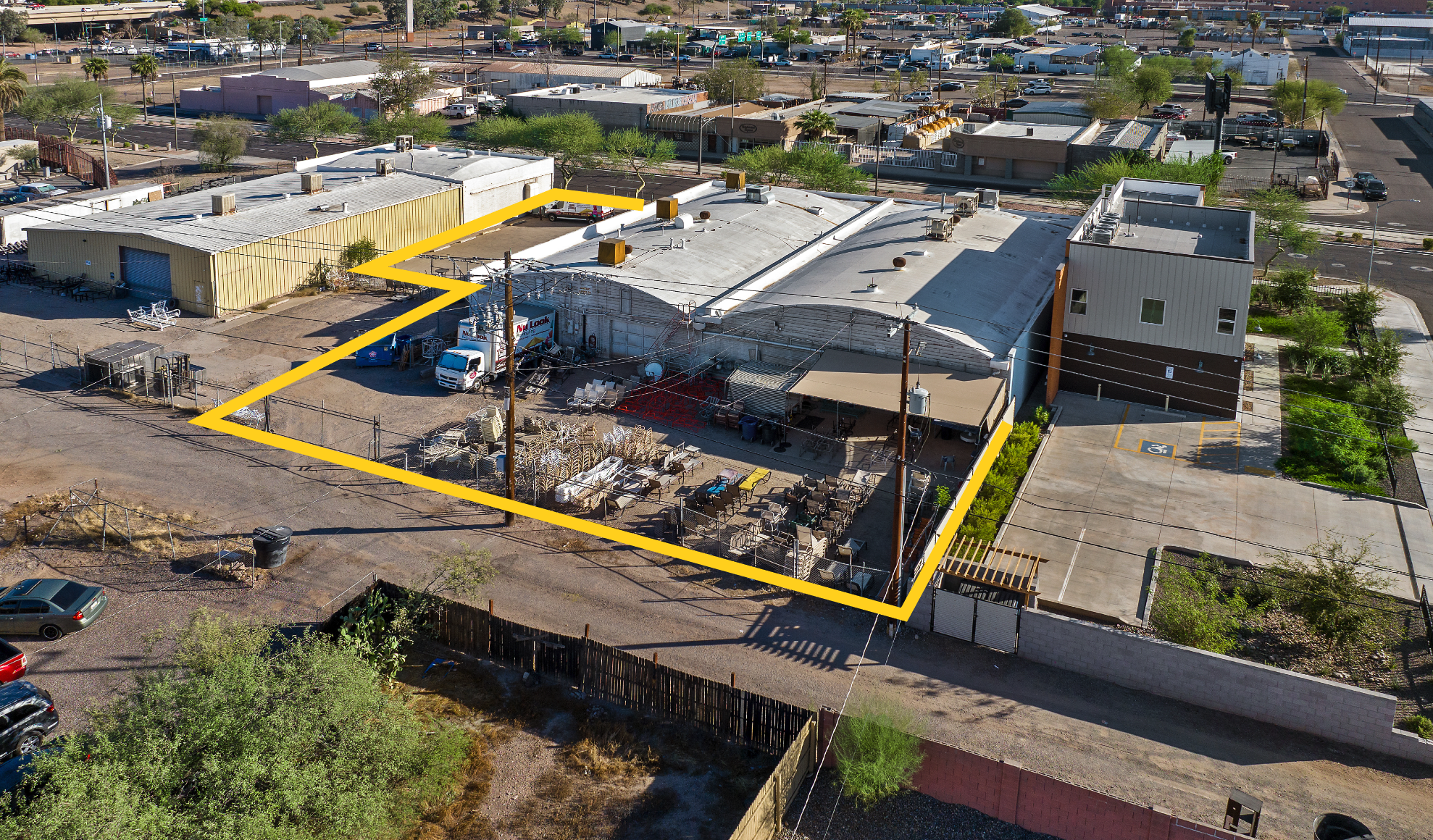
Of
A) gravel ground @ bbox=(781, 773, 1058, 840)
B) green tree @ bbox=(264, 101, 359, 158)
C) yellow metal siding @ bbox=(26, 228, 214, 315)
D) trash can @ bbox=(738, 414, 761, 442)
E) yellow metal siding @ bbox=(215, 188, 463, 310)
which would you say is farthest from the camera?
green tree @ bbox=(264, 101, 359, 158)

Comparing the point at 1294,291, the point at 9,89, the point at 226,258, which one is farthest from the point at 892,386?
the point at 9,89

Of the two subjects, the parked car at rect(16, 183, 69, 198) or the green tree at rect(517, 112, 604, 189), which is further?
the green tree at rect(517, 112, 604, 189)

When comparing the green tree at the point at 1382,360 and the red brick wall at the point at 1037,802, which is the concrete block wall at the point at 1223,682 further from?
the green tree at the point at 1382,360

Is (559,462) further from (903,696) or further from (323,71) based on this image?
(323,71)

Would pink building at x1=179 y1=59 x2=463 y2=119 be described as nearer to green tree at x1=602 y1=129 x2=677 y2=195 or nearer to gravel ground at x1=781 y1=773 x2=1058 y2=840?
green tree at x1=602 y1=129 x2=677 y2=195

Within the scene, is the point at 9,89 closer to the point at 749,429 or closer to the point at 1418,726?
the point at 749,429

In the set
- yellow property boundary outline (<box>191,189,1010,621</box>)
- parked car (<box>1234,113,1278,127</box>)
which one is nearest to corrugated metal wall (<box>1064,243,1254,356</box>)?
yellow property boundary outline (<box>191,189,1010,621</box>)
